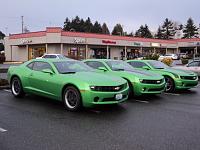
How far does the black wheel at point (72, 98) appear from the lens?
7.34 meters

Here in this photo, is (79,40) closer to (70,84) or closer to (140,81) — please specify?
(140,81)

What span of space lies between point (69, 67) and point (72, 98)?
4.20ft

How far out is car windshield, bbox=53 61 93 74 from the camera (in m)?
8.27

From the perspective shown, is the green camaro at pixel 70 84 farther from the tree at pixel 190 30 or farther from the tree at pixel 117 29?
the tree at pixel 117 29

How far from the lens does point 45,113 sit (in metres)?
7.30

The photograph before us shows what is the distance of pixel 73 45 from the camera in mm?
47750

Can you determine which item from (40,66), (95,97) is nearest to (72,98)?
(95,97)

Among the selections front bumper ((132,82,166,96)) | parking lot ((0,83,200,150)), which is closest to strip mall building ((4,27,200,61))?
front bumper ((132,82,166,96))

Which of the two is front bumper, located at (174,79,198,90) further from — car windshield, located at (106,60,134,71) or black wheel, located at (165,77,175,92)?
car windshield, located at (106,60,134,71)

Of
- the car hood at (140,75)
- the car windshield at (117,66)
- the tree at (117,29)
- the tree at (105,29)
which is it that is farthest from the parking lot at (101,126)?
the tree at (117,29)

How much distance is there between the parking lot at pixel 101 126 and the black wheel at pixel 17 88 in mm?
401

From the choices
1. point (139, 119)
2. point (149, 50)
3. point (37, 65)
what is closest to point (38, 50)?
point (149, 50)

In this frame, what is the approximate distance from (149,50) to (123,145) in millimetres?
59976

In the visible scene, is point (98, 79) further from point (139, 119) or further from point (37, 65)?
point (37, 65)
